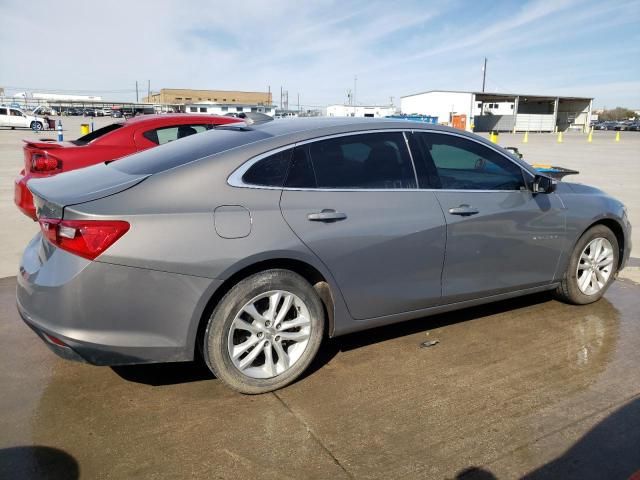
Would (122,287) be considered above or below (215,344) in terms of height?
above

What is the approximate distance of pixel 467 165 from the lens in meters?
3.90

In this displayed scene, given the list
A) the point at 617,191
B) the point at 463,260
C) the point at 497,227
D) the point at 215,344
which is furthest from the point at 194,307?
the point at 617,191

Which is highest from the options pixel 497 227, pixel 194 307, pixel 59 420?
pixel 497 227

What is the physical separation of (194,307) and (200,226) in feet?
1.40

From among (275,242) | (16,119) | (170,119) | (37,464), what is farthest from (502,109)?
(37,464)

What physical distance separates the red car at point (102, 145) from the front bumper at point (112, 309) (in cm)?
243

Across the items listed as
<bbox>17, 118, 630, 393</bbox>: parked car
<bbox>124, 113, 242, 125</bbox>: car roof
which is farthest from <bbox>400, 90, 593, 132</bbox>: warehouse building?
<bbox>17, 118, 630, 393</bbox>: parked car

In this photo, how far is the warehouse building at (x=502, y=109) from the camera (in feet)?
194

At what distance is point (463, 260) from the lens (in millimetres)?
3684

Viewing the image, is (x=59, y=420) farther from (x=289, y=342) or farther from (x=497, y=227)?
(x=497, y=227)

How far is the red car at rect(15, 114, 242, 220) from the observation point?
5676 millimetres

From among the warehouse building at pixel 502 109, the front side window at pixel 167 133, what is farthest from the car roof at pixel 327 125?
the warehouse building at pixel 502 109

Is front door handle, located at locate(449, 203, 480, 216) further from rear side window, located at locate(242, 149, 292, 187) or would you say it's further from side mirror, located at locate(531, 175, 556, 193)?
rear side window, located at locate(242, 149, 292, 187)

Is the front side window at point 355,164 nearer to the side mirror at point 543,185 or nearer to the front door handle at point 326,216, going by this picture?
the front door handle at point 326,216
